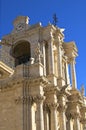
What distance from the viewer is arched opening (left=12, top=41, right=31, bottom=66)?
4025cm

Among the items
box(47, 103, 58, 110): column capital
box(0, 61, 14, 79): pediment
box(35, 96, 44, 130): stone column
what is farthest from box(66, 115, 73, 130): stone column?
box(35, 96, 44, 130): stone column

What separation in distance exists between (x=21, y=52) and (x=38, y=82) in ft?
40.5

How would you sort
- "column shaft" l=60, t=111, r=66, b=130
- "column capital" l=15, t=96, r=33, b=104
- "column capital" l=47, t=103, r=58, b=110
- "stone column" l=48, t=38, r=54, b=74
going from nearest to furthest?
1. "column capital" l=15, t=96, r=33, b=104
2. "column capital" l=47, t=103, r=58, b=110
3. "column shaft" l=60, t=111, r=66, b=130
4. "stone column" l=48, t=38, r=54, b=74

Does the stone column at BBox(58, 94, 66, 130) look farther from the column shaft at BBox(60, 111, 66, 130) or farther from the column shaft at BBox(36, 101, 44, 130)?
the column shaft at BBox(36, 101, 44, 130)

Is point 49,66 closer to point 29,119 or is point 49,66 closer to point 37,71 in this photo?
point 37,71

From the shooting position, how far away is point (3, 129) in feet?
98.6

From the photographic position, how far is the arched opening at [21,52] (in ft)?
132

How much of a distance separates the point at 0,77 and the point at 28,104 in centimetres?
495

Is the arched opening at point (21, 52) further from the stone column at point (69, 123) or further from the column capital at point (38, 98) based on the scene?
the column capital at point (38, 98)

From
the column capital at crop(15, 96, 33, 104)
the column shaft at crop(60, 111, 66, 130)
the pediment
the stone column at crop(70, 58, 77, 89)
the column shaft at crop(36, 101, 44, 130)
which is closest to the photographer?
the column shaft at crop(36, 101, 44, 130)

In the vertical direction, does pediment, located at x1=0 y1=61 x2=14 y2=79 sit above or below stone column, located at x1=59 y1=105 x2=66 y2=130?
above

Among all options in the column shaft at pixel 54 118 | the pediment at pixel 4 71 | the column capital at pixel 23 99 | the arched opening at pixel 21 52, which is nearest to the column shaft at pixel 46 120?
the column shaft at pixel 54 118

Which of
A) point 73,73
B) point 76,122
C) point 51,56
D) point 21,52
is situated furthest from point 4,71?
point 73,73

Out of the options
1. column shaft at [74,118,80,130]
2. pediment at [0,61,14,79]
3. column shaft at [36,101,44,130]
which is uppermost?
pediment at [0,61,14,79]
